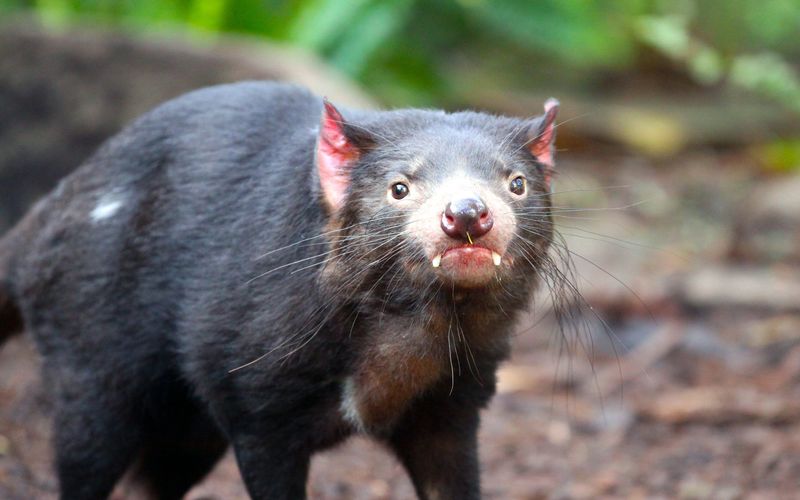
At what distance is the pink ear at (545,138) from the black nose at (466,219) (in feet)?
2.05

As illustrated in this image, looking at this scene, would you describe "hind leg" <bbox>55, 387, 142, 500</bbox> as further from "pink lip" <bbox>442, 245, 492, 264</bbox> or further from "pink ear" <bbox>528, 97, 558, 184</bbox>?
A: "pink ear" <bbox>528, 97, 558, 184</bbox>

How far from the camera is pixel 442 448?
4.06 meters

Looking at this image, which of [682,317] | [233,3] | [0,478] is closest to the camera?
[0,478]

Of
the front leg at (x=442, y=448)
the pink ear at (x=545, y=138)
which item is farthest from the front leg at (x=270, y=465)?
the pink ear at (x=545, y=138)

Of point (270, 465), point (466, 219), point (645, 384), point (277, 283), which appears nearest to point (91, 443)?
point (270, 465)

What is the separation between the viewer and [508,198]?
3.55m

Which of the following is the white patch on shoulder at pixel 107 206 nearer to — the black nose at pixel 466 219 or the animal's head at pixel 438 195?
the animal's head at pixel 438 195

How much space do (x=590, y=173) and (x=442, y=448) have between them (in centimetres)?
764

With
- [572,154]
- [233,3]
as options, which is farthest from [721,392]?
[572,154]

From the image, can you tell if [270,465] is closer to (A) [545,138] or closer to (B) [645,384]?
(A) [545,138]

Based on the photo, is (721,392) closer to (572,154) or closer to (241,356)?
(241,356)

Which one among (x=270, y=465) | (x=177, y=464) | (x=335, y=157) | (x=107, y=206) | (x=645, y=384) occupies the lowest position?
(x=177, y=464)

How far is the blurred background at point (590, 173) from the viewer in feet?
19.4

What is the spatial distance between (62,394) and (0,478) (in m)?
0.81
